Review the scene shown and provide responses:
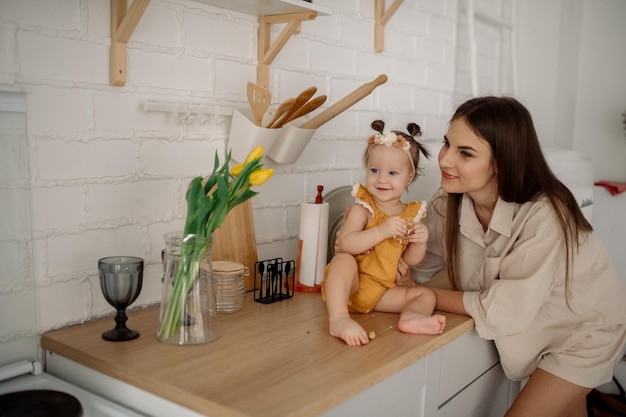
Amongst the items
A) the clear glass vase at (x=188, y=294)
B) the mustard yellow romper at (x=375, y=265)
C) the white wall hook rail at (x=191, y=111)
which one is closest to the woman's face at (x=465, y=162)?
the mustard yellow romper at (x=375, y=265)

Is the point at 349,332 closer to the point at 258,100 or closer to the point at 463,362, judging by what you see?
the point at 463,362

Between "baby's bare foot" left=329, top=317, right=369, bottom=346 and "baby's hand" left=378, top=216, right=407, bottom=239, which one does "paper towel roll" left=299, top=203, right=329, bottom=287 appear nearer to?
"baby's hand" left=378, top=216, right=407, bottom=239

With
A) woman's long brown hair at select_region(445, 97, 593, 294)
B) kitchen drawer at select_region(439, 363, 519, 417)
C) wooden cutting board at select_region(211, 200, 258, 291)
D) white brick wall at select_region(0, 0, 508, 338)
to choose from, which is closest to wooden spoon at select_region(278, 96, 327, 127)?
white brick wall at select_region(0, 0, 508, 338)

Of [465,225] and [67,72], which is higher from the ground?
[67,72]

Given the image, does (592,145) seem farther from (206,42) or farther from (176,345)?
(176,345)

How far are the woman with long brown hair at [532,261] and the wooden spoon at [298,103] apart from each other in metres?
0.40

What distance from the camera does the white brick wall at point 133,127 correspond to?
1.32 m

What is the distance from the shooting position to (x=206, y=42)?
64.8 inches

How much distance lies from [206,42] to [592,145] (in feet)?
7.74

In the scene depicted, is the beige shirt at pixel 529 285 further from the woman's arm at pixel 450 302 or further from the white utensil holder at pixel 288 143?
the white utensil holder at pixel 288 143

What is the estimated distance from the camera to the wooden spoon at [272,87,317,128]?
5.38 ft

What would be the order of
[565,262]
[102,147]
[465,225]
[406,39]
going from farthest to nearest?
[406,39]
[465,225]
[565,262]
[102,147]

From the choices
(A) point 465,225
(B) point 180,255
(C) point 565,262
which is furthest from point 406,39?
(B) point 180,255

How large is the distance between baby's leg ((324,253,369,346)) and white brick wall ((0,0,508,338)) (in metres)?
0.40
